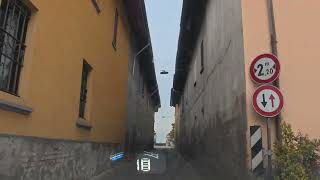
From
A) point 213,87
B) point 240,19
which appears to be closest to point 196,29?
point 213,87

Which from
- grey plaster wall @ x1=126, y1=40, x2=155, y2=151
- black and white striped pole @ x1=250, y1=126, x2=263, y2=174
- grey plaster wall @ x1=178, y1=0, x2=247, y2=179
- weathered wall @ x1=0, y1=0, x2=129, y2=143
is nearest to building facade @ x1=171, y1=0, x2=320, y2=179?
grey plaster wall @ x1=178, y1=0, x2=247, y2=179

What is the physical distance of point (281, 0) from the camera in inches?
316

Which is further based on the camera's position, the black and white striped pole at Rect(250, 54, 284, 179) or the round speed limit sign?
the round speed limit sign

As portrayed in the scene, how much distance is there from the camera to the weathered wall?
21.8 ft

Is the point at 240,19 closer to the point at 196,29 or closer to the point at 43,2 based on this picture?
the point at 43,2

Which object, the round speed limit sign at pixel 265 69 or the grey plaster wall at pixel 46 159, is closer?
the grey plaster wall at pixel 46 159

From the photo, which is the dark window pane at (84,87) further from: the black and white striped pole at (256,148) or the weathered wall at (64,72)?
the black and white striped pole at (256,148)

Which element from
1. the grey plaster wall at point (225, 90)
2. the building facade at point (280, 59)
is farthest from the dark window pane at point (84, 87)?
the building facade at point (280, 59)

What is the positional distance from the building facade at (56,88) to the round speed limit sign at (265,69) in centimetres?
371

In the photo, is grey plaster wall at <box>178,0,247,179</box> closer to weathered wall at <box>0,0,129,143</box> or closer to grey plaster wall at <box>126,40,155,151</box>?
weathered wall at <box>0,0,129,143</box>

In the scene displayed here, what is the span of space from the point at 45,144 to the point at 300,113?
464 centimetres

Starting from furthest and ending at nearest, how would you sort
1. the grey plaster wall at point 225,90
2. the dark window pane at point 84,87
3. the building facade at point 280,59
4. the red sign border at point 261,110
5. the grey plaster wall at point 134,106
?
1. the grey plaster wall at point 134,106
2. the dark window pane at point 84,87
3. the grey plaster wall at point 225,90
4. the building facade at point 280,59
5. the red sign border at point 261,110

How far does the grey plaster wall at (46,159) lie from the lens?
5.84 meters

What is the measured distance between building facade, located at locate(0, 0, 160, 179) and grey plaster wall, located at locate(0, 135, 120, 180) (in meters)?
0.01
